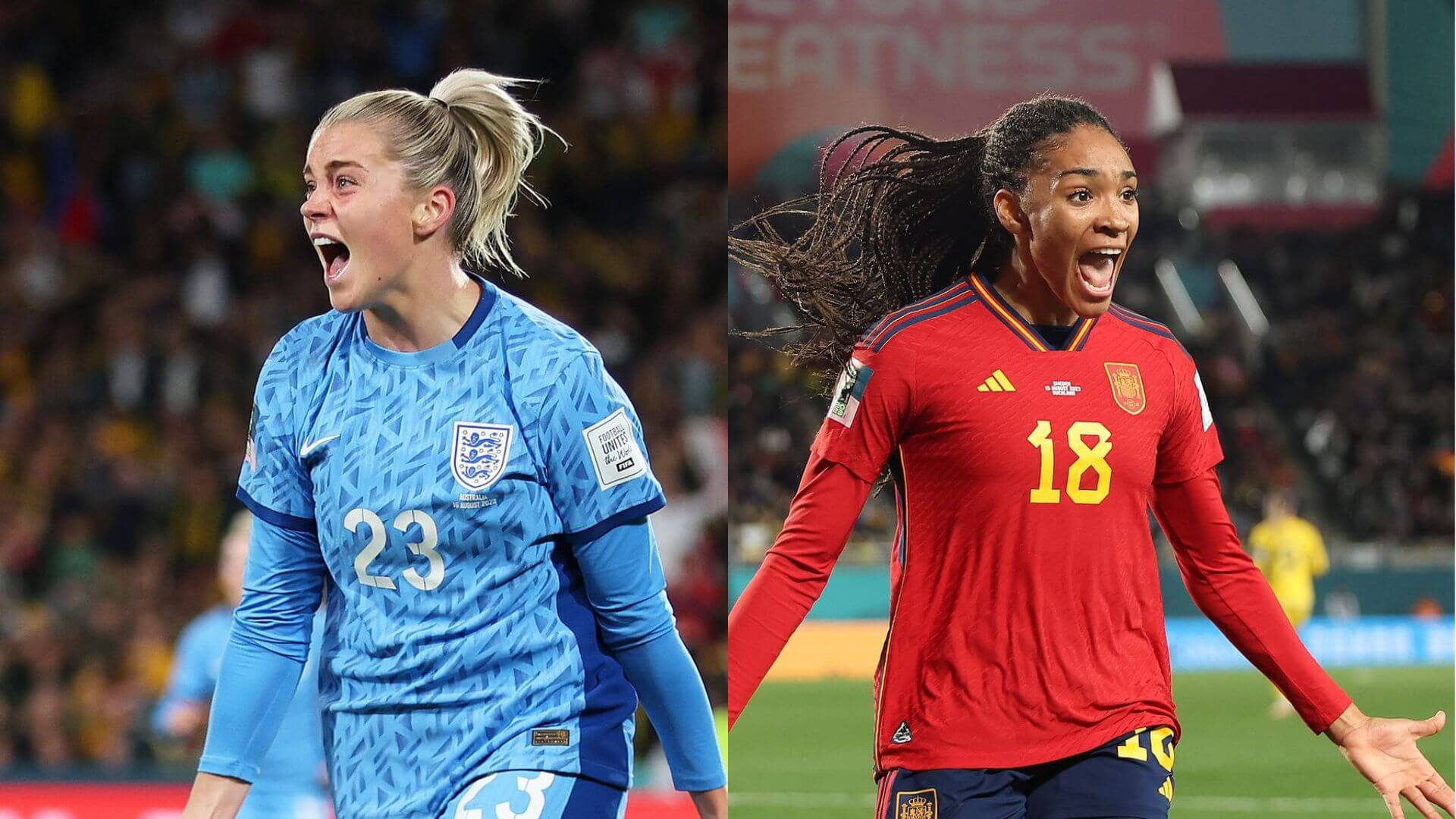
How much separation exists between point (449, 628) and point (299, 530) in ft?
1.09

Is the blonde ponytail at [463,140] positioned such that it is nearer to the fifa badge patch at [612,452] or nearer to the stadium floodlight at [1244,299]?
the fifa badge patch at [612,452]

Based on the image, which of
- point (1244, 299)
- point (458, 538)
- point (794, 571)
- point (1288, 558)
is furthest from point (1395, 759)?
point (1244, 299)

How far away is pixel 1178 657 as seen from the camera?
687 inches

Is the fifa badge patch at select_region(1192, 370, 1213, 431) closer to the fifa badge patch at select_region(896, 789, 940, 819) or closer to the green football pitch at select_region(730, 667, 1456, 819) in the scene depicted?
the fifa badge patch at select_region(896, 789, 940, 819)

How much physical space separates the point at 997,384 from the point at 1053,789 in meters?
0.69

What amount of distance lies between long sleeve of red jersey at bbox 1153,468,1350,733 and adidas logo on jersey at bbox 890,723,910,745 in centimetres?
62

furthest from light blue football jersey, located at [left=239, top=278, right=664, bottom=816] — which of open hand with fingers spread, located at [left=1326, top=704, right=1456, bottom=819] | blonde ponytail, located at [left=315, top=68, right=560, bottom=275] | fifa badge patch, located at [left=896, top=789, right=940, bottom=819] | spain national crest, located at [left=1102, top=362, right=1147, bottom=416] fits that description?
open hand with fingers spread, located at [left=1326, top=704, right=1456, bottom=819]

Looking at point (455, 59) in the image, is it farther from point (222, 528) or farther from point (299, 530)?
point (299, 530)

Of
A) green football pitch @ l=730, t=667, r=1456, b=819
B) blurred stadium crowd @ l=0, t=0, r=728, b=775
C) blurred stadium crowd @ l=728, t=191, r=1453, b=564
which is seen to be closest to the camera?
green football pitch @ l=730, t=667, r=1456, b=819

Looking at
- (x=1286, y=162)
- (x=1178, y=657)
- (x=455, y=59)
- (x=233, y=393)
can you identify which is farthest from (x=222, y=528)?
(x=1286, y=162)

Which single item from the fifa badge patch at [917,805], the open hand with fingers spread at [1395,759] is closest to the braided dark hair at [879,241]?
the fifa badge patch at [917,805]

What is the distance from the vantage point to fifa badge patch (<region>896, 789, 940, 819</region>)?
10.2 ft

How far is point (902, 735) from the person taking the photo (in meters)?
3.17

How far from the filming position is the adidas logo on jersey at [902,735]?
124 inches
